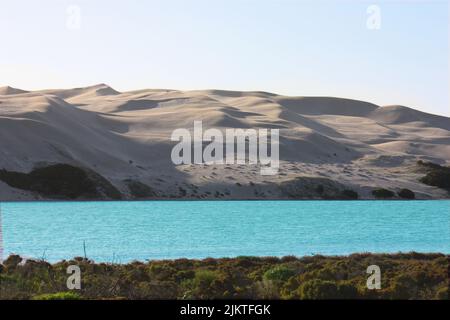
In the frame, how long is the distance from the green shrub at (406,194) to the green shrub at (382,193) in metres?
1.21

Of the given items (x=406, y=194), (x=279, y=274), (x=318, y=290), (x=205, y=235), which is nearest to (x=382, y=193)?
(x=406, y=194)

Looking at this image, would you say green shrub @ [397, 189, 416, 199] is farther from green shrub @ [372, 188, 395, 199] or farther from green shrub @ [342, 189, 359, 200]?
green shrub @ [342, 189, 359, 200]

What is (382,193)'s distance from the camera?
125312 mm

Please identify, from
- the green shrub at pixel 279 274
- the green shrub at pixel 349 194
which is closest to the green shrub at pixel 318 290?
the green shrub at pixel 279 274

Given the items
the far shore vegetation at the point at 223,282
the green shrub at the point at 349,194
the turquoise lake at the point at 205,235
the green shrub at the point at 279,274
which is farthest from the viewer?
the green shrub at the point at 349,194

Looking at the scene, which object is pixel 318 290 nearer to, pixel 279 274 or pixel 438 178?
pixel 279 274

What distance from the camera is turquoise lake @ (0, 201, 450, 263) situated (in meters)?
40.6

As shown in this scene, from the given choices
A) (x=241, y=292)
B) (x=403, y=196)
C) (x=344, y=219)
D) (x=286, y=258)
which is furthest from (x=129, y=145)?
(x=241, y=292)

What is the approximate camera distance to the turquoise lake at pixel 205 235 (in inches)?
1597

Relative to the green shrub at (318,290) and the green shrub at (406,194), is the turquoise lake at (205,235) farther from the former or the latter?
the green shrub at (406,194)

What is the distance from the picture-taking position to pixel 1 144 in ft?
386

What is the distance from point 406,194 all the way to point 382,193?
148 inches
